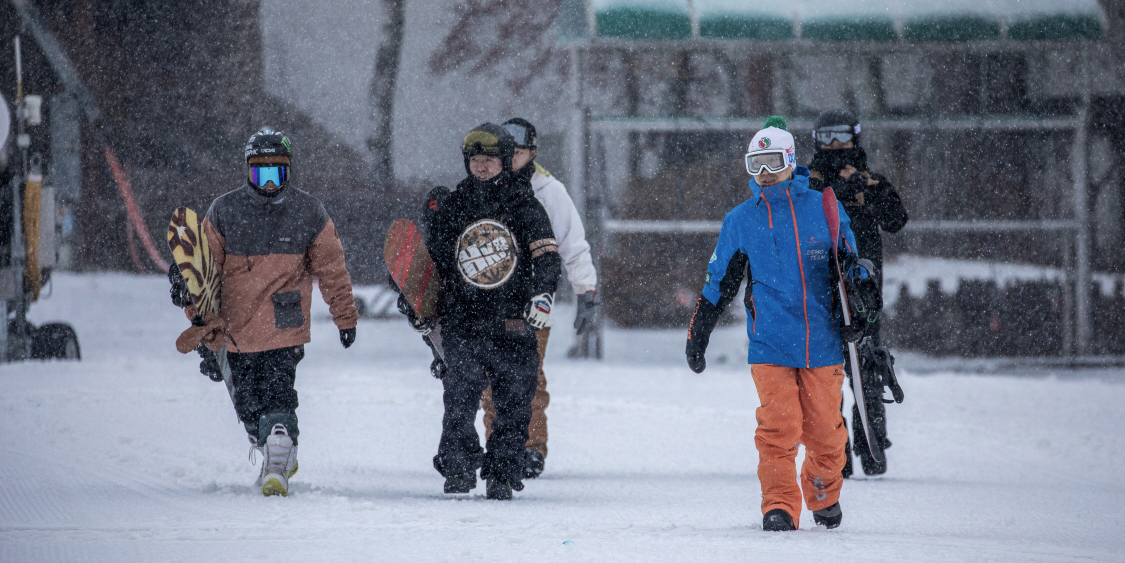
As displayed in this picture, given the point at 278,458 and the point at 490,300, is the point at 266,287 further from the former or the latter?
the point at 490,300

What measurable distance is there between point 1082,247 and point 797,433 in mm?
9755

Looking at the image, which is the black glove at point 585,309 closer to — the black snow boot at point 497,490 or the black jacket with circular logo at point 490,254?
the black jacket with circular logo at point 490,254

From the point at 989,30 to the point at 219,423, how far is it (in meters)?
9.79

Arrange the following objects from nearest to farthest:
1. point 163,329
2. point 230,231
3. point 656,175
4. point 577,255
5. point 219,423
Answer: point 230,231
point 577,255
point 219,423
point 656,175
point 163,329

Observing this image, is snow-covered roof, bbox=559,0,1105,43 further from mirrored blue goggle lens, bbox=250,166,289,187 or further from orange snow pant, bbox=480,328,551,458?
mirrored blue goggle lens, bbox=250,166,289,187

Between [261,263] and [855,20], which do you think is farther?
[855,20]

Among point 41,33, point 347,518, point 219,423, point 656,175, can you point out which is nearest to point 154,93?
point 41,33

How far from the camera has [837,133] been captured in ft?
18.0

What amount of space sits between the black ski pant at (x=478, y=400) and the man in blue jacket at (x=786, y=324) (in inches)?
35.1

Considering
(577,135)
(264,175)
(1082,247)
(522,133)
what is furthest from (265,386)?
(1082,247)

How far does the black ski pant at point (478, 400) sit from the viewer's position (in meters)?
4.62

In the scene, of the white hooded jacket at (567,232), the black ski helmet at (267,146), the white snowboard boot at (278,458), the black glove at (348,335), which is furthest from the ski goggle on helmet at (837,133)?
the white snowboard boot at (278,458)

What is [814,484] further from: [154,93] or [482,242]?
[154,93]

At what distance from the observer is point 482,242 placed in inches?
182
